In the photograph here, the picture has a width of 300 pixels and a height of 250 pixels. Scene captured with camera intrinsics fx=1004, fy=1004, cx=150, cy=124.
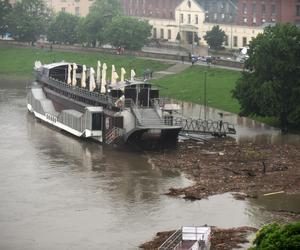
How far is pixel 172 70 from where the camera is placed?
4737 inches

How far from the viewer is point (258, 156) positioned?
237ft

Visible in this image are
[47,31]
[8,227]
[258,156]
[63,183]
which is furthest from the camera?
[47,31]

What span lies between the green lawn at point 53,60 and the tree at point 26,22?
260 centimetres

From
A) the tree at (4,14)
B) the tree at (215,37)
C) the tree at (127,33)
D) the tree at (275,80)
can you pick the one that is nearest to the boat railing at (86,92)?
the tree at (275,80)

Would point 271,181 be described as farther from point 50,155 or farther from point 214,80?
point 214,80

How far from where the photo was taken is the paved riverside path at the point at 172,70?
118 metres

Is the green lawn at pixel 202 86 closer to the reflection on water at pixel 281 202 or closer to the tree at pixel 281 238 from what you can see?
the reflection on water at pixel 281 202

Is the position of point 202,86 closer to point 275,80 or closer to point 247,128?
point 247,128

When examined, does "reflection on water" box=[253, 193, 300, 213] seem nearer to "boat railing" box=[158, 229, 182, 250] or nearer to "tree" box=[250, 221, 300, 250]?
"boat railing" box=[158, 229, 182, 250]

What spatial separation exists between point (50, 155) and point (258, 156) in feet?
50.0

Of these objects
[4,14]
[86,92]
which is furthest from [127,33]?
[86,92]

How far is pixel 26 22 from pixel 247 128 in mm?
65401

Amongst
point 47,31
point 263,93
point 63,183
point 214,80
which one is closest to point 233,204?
point 63,183

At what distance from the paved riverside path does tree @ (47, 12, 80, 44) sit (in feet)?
84.8
